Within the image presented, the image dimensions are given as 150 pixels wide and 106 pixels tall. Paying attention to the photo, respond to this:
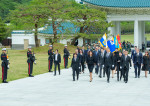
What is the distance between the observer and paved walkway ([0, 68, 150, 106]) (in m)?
11.8

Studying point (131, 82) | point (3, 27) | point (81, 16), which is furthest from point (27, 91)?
point (3, 27)

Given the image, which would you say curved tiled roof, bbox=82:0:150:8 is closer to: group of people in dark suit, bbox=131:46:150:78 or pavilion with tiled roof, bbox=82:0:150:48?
pavilion with tiled roof, bbox=82:0:150:48

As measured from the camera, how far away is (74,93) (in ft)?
45.3

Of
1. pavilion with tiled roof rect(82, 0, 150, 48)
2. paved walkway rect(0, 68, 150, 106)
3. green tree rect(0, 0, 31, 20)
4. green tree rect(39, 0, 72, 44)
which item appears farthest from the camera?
green tree rect(0, 0, 31, 20)

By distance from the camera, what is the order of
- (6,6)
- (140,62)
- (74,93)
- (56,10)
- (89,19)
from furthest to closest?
(6,6), (56,10), (89,19), (140,62), (74,93)

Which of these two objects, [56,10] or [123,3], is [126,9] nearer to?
[123,3]

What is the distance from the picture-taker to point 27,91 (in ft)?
47.5

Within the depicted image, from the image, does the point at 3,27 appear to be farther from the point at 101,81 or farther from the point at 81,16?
the point at 101,81

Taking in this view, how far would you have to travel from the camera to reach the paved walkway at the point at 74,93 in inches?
466

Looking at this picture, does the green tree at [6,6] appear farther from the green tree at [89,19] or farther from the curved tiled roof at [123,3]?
the curved tiled roof at [123,3]

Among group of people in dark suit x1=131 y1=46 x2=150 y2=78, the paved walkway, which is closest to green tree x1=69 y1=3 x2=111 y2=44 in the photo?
group of people in dark suit x1=131 y1=46 x2=150 y2=78

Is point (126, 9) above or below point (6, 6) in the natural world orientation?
below

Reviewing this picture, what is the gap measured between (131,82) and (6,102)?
762 centimetres

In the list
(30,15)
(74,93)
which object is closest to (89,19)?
(30,15)
